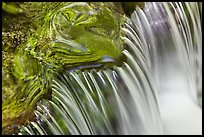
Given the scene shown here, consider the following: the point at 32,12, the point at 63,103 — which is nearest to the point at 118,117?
the point at 63,103

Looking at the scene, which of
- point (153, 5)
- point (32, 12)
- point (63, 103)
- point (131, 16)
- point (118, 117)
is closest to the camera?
point (63, 103)

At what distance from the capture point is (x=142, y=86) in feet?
8.84

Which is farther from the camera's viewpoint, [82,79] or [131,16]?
Result: [131,16]

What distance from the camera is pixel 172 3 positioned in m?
3.38

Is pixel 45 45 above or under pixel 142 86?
above

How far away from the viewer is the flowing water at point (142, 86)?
2.40 meters

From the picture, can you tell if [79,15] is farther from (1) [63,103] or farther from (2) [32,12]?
(1) [63,103]

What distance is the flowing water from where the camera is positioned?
2.40 metres

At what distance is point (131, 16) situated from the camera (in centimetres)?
312

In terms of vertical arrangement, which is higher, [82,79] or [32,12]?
[32,12]

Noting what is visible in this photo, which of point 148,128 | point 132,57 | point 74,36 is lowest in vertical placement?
point 148,128

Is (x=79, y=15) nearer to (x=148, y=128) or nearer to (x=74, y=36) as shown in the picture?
(x=74, y=36)

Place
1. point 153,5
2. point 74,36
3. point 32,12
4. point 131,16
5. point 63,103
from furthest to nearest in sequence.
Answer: point 153,5, point 131,16, point 32,12, point 74,36, point 63,103

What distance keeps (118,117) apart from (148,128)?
1.12 ft
